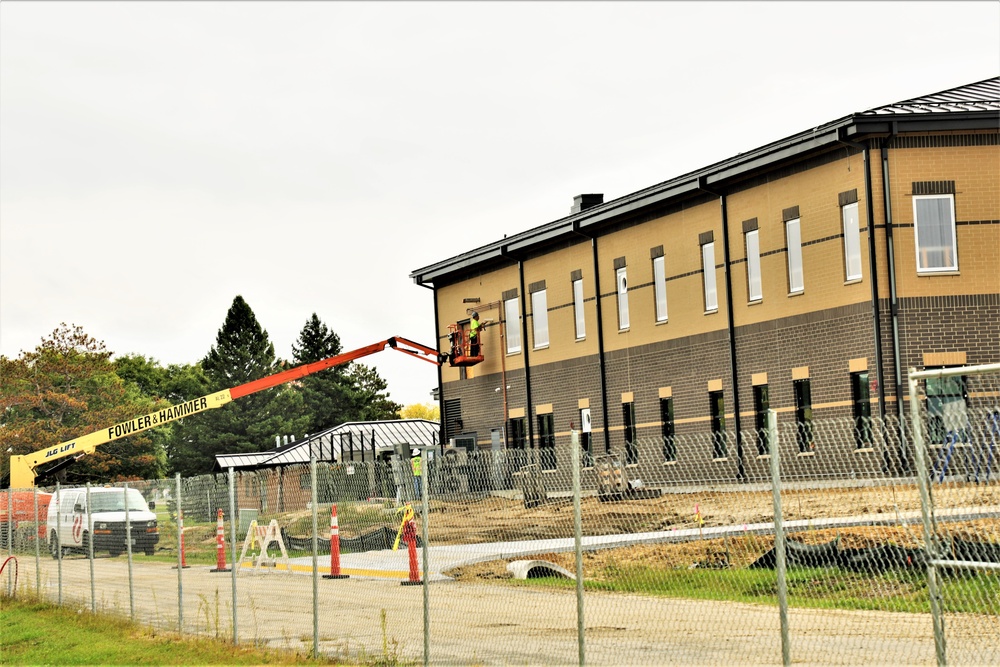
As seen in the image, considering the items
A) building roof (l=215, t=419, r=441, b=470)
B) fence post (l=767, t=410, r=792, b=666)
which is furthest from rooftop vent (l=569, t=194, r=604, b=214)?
fence post (l=767, t=410, r=792, b=666)

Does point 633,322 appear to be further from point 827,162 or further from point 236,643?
point 236,643

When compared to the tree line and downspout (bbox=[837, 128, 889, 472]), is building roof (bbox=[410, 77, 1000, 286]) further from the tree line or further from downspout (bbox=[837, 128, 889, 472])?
the tree line

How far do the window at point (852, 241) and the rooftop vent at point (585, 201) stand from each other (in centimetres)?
1546

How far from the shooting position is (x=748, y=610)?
50.2 feet

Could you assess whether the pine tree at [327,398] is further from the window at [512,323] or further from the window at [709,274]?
the window at [709,274]

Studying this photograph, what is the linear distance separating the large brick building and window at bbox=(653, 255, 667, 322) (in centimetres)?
6

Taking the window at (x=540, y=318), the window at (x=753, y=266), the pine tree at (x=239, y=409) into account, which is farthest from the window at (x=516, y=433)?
the pine tree at (x=239, y=409)

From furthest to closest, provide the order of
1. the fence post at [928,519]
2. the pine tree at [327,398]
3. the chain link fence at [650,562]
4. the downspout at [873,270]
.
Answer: the pine tree at [327,398], the downspout at [873,270], the chain link fence at [650,562], the fence post at [928,519]

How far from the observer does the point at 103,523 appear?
1293 inches

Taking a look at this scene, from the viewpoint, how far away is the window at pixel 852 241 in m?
31.0

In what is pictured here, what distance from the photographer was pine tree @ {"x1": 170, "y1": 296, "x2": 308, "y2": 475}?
96562 millimetres

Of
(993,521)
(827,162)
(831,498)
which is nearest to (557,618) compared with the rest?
(831,498)

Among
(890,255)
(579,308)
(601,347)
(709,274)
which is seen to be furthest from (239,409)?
(890,255)

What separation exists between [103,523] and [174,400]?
93530 millimetres
